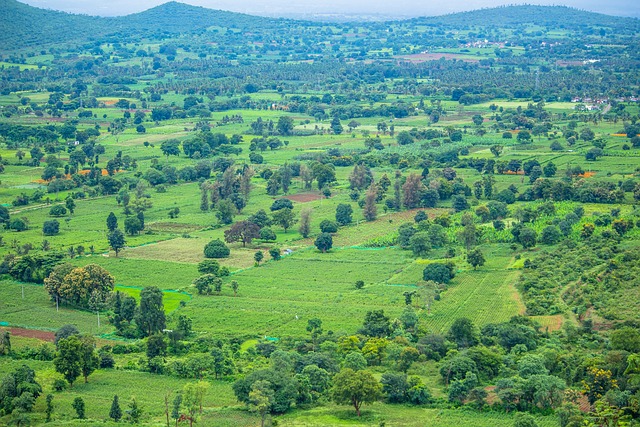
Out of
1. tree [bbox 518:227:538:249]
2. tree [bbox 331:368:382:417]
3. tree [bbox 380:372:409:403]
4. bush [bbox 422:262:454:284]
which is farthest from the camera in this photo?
tree [bbox 518:227:538:249]

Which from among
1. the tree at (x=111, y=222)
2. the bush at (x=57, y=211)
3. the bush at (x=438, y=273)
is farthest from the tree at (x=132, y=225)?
the bush at (x=438, y=273)

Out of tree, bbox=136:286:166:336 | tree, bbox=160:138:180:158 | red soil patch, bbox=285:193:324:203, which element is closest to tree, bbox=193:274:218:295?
tree, bbox=136:286:166:336

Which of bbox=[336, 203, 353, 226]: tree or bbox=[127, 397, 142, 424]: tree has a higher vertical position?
bbox=[336, 203, 353, 226]: tree

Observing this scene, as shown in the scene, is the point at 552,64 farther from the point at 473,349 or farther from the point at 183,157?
the point at 473,349

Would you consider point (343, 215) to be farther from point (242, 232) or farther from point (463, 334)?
point (463, 334)

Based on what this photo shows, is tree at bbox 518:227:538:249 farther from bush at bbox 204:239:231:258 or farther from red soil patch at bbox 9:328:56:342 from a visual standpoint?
red soil patch at bbox 9:328:56:342

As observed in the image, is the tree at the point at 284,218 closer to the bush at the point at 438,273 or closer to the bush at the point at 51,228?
the bush at the point at 51,228
